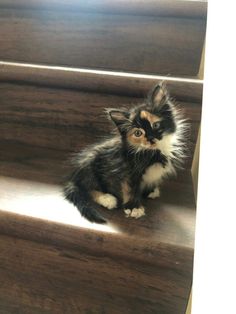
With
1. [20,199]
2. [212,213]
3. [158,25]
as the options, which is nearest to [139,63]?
[158,25]

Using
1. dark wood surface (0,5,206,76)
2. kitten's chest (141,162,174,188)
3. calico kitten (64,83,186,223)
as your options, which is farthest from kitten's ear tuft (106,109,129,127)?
dark wood surface (0,5,206,76)

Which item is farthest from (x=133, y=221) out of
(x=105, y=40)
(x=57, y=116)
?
(x=105, y=40)

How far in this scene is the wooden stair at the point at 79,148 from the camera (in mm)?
609

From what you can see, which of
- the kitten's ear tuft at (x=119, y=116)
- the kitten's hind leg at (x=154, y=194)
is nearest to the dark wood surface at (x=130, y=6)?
the kitten's ear tuft at (x=119, y=116)

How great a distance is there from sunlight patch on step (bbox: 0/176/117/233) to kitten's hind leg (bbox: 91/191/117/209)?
0.06 m

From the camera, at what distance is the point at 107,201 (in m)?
0.69

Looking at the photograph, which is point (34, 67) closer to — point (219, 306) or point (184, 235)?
point (184, 235)

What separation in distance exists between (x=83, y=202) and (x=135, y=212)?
0.11 m

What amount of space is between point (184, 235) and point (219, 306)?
280mm

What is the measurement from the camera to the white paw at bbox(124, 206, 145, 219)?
0.66 metres

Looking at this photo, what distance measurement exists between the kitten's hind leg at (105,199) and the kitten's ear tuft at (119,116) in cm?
15

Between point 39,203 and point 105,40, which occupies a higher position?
point 105,40

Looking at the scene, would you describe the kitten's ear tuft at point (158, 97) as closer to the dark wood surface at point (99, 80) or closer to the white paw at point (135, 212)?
the dark wood surface at point (99, 80)

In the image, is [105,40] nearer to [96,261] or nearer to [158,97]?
[158,97]
